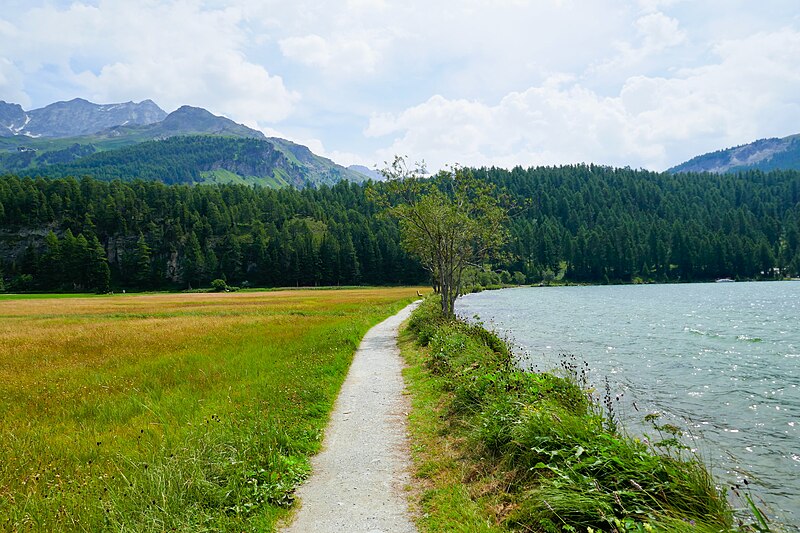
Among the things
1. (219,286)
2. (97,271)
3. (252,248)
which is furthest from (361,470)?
(252,248)

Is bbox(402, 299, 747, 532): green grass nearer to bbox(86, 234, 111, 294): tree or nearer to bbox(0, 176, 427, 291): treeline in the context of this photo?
bbox(0, 176, 427, 291): treeline

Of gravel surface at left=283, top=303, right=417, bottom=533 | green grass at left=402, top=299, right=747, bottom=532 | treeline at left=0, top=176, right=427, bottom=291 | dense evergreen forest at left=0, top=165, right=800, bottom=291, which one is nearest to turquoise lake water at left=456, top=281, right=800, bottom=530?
green grass at left=402, top=299, right=747, bottom=532

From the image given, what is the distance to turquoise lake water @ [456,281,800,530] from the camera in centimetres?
1044

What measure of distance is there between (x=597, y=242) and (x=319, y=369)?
525 feet

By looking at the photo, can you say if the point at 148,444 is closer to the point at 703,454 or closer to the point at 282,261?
the point at 703,454

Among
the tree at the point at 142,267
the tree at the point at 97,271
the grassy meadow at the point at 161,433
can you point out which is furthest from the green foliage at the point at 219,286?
the grassy meadow at the point at 161,433

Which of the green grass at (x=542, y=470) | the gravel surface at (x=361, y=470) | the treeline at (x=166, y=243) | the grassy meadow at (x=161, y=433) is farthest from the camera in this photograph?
the treeline at (x=166, y=243)

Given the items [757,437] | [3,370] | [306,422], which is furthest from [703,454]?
[3,370]

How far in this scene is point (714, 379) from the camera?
60.6 feet

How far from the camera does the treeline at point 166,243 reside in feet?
456

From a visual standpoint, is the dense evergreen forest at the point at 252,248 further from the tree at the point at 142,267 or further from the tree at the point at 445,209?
the tree at the point at 445,209

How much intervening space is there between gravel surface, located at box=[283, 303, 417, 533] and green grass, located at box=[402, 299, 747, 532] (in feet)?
1.47

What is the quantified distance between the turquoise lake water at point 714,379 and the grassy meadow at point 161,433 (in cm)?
919

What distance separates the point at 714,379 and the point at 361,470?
17473 mm
